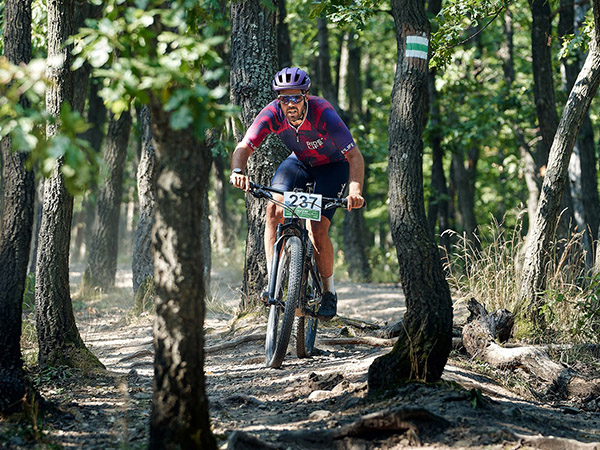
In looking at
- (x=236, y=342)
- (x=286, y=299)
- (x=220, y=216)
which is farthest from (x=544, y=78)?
(x=220, y=216)

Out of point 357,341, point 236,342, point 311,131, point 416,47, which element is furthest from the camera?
point 236,342

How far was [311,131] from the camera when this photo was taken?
619 cm

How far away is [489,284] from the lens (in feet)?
26.5

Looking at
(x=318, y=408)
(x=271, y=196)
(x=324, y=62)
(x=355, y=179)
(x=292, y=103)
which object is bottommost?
(x=318, y=408)

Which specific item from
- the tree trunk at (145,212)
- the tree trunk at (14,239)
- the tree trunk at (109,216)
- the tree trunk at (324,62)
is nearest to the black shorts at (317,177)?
the tree trunk at (14,239)

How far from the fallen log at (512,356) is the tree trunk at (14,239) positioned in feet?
13.3

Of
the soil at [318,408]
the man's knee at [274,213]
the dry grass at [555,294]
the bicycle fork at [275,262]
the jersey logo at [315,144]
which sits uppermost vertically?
the jersey logo at [315,144]

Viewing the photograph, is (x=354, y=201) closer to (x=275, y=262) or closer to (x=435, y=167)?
(x=275, y=262)

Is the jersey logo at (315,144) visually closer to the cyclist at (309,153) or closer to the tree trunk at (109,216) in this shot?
the cyclist at (309,153)

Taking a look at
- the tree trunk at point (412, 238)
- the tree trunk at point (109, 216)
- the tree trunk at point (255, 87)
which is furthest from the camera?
the tree trunk at point (109, 216)

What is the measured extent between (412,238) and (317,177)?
1.68 m

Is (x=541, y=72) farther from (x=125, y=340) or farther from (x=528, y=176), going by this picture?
(x=125, y=340)

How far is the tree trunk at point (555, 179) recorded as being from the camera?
7.75m

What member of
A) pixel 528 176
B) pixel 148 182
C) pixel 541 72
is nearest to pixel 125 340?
pixel 148 182
